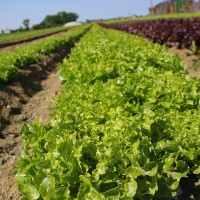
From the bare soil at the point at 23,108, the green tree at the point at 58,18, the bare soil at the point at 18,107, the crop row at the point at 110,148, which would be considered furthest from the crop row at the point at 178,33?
the green tree at the point at 58,18

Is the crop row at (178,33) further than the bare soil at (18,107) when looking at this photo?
Yes

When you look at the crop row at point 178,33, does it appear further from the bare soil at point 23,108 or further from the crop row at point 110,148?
the crop row at point 110,148

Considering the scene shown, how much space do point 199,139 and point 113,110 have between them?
1020 millimetres

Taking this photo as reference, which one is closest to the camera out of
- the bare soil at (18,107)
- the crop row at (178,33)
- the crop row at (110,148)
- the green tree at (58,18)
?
the crop row at (110,148)

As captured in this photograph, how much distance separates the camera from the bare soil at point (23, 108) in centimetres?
444

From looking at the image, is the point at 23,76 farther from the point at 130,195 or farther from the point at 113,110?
the point at 130,195

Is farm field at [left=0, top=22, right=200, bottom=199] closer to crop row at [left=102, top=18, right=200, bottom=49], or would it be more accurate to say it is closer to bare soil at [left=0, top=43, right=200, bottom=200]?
bare soil at [left=0, top=43, right=200, bottom=200]

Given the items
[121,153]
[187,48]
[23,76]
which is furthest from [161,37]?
[121,153]

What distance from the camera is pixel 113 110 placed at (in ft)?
13.4

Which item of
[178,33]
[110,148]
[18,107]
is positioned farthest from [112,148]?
[178,33]

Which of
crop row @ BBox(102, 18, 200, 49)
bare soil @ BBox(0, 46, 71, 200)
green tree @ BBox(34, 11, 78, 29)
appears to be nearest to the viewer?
bare soil @ BBox(0, 46, 71, 200)

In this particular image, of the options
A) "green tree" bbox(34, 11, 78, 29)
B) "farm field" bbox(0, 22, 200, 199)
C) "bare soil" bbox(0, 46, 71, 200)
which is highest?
"farm field" bbox(0, 22, 200, 199)

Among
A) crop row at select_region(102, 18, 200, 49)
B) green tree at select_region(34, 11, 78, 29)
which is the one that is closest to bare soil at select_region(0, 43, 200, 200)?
crop row at select_region(102, 18, 200, 49)

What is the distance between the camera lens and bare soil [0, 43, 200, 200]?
444 centimetres
